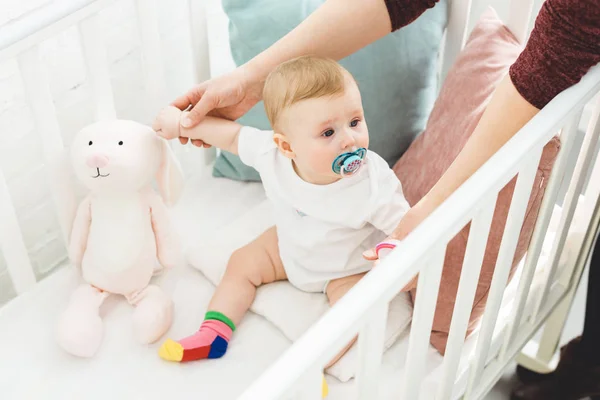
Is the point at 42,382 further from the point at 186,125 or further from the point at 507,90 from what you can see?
the point at 507,90

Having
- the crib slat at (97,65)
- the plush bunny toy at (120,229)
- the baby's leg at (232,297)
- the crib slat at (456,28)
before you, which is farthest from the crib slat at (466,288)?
the crib slat at (97,65)

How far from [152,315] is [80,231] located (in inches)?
7.2

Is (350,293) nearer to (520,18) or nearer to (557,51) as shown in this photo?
(557,51)

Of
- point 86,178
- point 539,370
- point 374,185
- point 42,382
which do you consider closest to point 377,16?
point 374,185

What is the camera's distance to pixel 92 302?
→ 116 cm

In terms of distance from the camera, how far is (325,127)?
0.98 metres

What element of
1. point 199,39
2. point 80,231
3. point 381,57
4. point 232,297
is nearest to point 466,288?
point 232,297

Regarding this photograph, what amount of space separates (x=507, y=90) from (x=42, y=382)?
0.78 m

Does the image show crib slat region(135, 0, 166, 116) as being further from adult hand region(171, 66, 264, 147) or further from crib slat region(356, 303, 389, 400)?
crib slat region(356, 303, 389, 400)

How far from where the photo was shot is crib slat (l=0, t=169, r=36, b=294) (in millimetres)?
1128

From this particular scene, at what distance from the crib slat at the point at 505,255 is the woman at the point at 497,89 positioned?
7cm

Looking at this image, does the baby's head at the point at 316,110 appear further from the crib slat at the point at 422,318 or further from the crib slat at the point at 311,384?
the crib slat at the point at 311,384

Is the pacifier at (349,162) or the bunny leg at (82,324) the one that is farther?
the bunny leg at (82,324)

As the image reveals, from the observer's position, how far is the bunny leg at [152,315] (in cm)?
112
